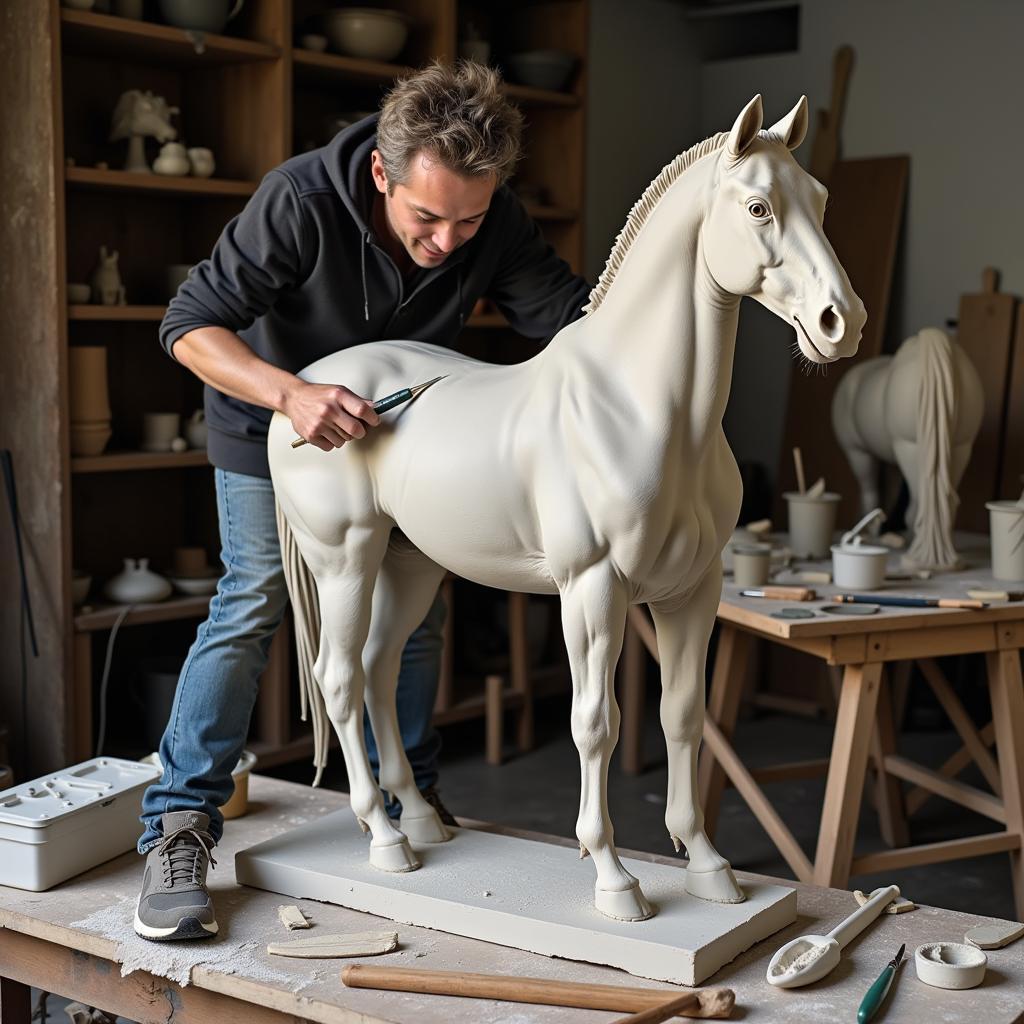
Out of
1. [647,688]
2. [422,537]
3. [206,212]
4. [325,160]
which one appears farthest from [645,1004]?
[647,688]

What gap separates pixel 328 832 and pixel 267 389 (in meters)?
0.81

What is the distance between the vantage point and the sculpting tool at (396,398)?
1.98m

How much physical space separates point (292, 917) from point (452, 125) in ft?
4.03

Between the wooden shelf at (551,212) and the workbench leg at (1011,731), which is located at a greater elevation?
the wooden shelf at (551,212)

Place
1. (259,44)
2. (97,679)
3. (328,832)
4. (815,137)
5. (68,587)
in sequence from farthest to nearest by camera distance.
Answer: (815,137) → (97,679) → (259,44) → (68,587) → (328,832)

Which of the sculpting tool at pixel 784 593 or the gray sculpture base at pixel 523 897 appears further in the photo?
the sculpting tool at pixel 784 593

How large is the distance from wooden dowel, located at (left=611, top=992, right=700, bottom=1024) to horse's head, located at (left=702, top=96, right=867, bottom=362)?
2.83 feet

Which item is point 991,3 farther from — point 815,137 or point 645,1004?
point 645,1004

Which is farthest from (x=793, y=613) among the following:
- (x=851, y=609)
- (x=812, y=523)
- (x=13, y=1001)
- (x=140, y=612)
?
(x=140, y=612)

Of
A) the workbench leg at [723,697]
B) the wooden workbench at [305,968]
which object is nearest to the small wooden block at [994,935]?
the wooden workbench at [305,968]

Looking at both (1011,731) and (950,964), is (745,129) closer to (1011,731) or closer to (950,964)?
(950,964)

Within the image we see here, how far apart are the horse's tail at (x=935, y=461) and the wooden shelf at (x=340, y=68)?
1752 millimetres

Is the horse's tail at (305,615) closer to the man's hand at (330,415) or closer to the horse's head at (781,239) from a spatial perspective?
the man's hand at (330,415)

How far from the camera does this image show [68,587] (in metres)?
3.46
